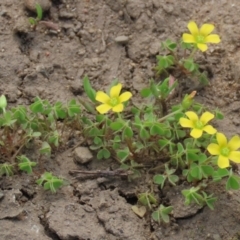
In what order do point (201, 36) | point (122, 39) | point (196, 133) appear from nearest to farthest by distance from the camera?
point (196, 133) < point (201, 36) < point (122, 39)

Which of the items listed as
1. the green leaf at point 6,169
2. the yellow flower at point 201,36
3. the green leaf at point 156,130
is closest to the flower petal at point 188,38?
the yellow flower at point 201,36

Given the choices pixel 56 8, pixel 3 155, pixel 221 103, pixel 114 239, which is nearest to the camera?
pixel 114 239

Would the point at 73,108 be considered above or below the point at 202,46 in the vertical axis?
below

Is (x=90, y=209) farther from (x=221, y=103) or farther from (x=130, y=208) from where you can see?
(x=221, y=103)

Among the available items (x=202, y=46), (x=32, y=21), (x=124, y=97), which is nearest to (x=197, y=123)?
(x=124, y=97)

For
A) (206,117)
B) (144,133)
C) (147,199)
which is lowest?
(147,199)

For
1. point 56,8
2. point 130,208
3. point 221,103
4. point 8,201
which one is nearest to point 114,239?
point 130,208

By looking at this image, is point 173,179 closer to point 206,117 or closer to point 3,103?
point 206,117
